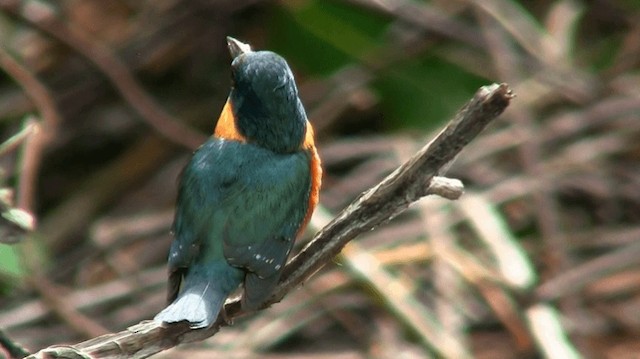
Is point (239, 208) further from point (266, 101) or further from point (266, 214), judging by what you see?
point (266, 101)

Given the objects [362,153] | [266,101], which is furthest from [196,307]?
[362,153]

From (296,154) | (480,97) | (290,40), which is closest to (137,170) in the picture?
(290,40)

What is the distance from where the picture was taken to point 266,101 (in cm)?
262

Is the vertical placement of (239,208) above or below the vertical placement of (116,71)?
below

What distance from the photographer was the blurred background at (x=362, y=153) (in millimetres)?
4148

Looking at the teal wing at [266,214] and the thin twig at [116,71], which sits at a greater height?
the thin twig at [116,71]

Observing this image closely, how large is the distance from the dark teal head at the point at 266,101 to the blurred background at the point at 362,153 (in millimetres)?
1419

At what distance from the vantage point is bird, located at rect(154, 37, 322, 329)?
2465mm

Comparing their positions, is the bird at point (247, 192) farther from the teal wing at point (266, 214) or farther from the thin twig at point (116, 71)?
the thin twig at point (116, 71)

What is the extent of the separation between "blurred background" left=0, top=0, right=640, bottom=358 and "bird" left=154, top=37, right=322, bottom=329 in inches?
55.8

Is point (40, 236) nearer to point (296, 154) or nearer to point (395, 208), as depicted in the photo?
point (296, 154)

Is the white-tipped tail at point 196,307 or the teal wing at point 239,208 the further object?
the teal wing at point 239,208

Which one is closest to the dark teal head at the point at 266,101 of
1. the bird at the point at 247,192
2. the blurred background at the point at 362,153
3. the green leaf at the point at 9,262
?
the bird at the point at 247,192

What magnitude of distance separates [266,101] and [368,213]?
0.54 metres
